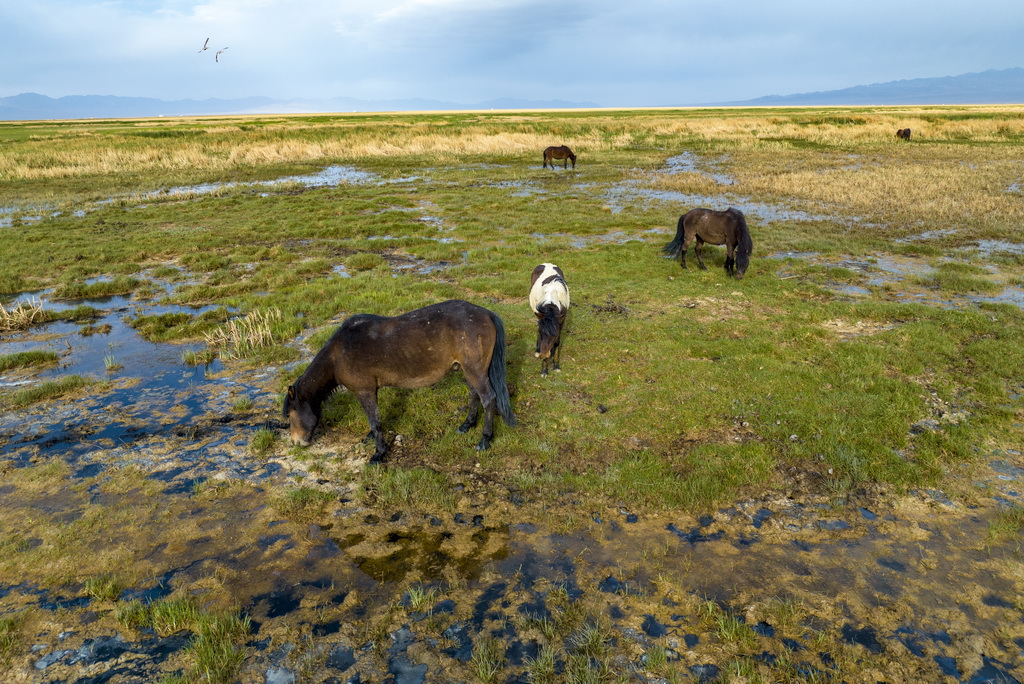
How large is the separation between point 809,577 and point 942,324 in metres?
7.88

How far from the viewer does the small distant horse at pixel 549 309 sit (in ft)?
26.9

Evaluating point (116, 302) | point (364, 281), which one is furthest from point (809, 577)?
point (116, 302)

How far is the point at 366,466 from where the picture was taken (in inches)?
264

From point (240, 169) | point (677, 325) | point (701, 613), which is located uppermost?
point (240, 169)

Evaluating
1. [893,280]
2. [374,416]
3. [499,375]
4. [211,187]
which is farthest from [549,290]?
[211,187]

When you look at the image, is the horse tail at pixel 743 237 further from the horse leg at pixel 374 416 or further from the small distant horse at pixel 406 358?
the horse leg at pixel 374 416

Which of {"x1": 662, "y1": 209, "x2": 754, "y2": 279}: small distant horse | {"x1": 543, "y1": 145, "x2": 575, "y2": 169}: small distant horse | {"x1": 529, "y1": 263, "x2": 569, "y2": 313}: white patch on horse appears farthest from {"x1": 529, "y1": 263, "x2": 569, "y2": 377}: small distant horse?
{"x1": 543, "y1": 145, "x2": 575, "y2": 169}: small distant horse

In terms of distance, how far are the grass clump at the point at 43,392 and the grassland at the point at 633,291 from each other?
0.12m

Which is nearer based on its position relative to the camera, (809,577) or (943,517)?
(809,577)

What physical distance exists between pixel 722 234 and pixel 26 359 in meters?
15.1

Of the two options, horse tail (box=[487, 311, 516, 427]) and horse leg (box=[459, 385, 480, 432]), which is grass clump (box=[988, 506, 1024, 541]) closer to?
horse tail (box=[487, 311, 516, 427])

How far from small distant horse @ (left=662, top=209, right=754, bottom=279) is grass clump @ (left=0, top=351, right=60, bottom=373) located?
46.6 ft

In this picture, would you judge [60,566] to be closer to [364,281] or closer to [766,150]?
[364,281]

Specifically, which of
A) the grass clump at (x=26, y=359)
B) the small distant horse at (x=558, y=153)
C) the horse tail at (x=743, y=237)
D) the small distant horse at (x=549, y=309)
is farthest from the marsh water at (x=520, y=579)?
the small distant horse at (x=558, y=153)
